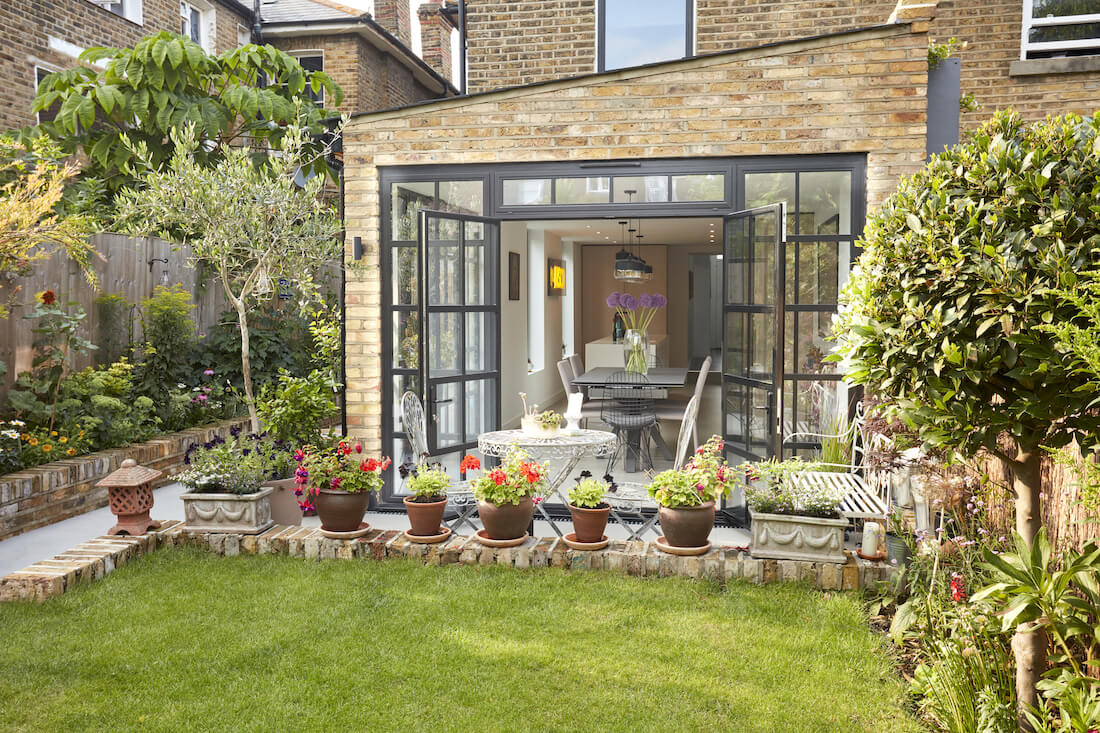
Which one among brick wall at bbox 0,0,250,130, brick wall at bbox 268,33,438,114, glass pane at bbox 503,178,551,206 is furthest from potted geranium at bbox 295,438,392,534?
brick wall at bbox 268,33,438,114

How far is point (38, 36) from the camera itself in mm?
10531

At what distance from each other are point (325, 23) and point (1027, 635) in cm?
1386

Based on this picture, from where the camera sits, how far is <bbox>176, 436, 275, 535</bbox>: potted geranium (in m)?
5.00

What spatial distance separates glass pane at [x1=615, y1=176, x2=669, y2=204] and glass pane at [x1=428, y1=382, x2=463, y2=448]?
1752 mm

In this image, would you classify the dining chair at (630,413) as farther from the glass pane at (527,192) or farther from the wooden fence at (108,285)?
the wooden fence at (108,285)

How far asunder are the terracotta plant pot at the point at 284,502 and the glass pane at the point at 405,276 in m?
1.49

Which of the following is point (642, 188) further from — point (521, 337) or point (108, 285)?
point (521, 337)

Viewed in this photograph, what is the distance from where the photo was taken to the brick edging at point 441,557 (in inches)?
169

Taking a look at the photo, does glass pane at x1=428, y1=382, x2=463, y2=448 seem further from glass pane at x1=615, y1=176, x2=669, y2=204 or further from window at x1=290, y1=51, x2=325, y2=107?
window at x1=290, y1=51, x2=325, y2=107

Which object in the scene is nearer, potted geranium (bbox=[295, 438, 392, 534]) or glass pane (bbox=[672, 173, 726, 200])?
potted geranium (bbox=[295, 438, 392, 534])

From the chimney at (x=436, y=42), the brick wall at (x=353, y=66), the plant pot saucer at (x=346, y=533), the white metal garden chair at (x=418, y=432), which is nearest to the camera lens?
the plant pot saucer at (x=346, y=533)

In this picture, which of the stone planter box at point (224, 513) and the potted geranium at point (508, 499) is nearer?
the potted geranium at point (508, 499)

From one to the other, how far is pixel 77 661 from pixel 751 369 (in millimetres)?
4151


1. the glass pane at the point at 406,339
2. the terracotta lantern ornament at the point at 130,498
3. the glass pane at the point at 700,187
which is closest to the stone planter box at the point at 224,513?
the terracotta lantern ornament at the point at 130,498
